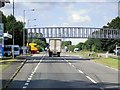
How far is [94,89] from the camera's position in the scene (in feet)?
64.4

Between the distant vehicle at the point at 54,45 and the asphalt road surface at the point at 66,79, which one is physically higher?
the distant vehicle at the point at 54,45

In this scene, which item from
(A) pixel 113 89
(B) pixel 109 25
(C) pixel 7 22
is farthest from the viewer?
(B) pixel 109 25

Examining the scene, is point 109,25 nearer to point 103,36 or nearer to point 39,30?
point 103,36

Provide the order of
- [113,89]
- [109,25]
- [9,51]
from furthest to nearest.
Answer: [109,25]
[9,51]
[113,89]

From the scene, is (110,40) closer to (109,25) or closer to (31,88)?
(109,25)

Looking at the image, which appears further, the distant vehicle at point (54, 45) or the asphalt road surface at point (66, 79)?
the distant vehicle at point (54, 45)

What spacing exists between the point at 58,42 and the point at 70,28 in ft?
343

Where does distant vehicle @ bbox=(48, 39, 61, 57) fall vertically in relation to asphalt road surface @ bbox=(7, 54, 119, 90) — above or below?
above

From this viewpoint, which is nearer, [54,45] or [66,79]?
[66,79]

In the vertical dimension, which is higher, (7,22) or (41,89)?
(7,22)

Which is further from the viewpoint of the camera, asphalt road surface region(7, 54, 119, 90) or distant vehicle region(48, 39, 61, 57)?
distant vehicle region(48, 39, 61, 57)

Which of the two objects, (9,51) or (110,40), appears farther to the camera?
(110,40)

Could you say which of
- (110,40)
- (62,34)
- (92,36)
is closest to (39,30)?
(62,34)

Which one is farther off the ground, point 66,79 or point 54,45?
point 54,45
